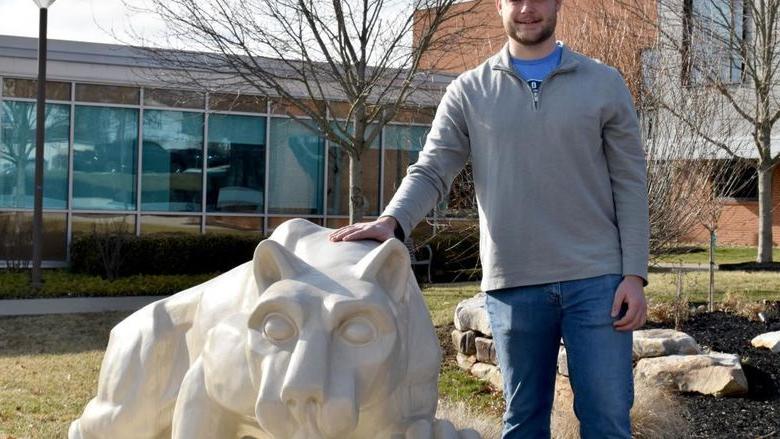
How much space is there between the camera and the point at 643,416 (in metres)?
5.69

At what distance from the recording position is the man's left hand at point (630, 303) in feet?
10.5

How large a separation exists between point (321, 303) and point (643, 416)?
389 centimetres

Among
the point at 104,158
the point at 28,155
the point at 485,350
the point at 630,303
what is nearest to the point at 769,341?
the point at 485,350

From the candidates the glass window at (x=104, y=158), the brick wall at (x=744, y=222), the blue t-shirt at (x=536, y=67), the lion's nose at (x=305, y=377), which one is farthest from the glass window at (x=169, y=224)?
the brick wall at (x=744, y=222)

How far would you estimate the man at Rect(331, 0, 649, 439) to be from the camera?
326cm

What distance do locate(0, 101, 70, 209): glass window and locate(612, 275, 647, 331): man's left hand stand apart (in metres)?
13.6

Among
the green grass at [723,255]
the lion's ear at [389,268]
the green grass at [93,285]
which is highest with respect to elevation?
the lion's ear at [389,268]

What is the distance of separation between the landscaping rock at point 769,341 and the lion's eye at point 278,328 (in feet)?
20.4

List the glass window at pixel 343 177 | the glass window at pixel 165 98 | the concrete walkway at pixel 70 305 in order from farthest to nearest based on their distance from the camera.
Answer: the glass window at pixel 343 177, the glass window at pixel 165 98, the concrete walkway at pixel 70 305

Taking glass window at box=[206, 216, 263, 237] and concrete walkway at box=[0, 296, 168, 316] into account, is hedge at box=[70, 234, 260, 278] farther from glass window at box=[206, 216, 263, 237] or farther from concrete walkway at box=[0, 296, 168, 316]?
concrete walkway at box=[0, 296, 168, 316]

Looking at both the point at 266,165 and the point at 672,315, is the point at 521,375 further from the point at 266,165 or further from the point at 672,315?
the point at 266,165

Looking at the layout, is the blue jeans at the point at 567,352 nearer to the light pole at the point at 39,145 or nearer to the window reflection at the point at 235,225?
the light pole at the point at 39,145

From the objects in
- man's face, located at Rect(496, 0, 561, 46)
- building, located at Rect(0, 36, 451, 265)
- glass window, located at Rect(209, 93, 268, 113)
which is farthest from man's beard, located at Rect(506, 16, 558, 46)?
glass window, located at Rect(209, 93, 268, 113)

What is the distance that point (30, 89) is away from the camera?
50.3 feet
